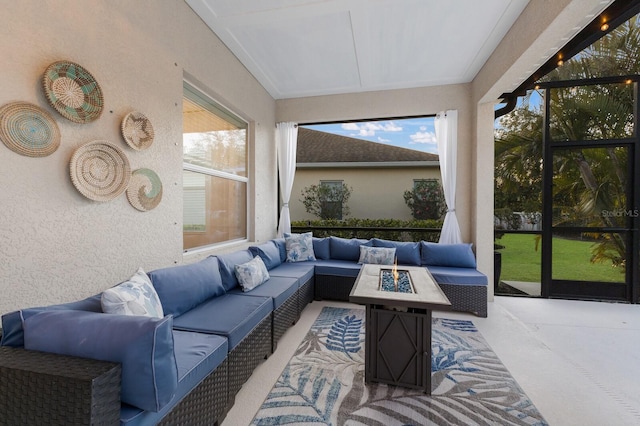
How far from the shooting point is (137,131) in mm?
2127

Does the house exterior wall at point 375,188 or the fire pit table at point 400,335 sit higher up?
the house exterior wall at point 375,188

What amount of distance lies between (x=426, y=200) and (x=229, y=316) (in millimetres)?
6156

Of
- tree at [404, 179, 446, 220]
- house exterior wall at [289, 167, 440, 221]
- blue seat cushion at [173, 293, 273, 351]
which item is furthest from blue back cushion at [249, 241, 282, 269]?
tree at [404, 179, 446, 220]

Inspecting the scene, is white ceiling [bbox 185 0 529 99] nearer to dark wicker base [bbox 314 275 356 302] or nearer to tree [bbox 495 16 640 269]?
tree [bbox 495 16 640 269]

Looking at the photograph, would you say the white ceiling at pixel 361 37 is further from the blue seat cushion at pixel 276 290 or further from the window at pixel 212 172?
the blue seat cushion at pixel 276 290

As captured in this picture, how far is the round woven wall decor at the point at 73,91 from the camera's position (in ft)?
5.16

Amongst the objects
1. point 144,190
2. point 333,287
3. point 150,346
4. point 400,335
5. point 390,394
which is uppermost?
point 144,190

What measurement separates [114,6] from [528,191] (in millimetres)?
5178

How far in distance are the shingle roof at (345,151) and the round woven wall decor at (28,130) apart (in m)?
6.28

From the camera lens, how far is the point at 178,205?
2.59 m

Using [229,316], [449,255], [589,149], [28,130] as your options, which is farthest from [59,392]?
[589,149]

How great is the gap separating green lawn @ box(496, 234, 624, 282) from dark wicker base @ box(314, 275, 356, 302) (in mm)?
2492

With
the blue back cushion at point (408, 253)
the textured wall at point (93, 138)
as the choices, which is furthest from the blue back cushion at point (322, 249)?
the textured wall at point (93, 138)

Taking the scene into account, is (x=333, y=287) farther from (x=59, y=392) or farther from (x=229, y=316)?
(x=59, y=392)
